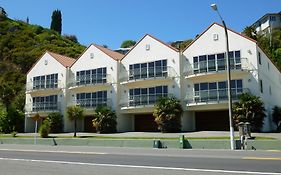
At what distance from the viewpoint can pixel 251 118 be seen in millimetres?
32625

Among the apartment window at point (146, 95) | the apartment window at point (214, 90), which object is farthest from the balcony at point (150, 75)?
the apartment window at point (214, 90)

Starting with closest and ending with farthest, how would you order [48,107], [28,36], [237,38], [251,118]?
[251,118] < [237,38] < [48,107] < [28,36]

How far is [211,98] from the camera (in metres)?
36.1

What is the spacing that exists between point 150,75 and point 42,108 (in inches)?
697

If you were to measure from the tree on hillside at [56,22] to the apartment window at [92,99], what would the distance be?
282 ft

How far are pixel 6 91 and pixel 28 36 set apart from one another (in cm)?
5956

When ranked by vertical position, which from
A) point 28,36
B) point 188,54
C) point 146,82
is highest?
point 28,36

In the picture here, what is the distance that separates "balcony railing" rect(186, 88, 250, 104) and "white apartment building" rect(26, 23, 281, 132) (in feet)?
0.32

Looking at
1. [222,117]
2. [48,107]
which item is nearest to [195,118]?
[222,117]

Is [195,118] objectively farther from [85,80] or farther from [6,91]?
[6,91]

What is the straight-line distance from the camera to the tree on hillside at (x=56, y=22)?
127250 mm

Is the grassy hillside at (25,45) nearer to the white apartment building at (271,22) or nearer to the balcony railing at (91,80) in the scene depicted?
the balcony railing at (91,80)

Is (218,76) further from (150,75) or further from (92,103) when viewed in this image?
(92,103)

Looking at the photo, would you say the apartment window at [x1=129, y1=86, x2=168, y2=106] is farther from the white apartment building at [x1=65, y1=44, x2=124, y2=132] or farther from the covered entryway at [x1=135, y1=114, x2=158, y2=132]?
the covered entryway at [x1=135, y1=114, x2=158, y2=132]
